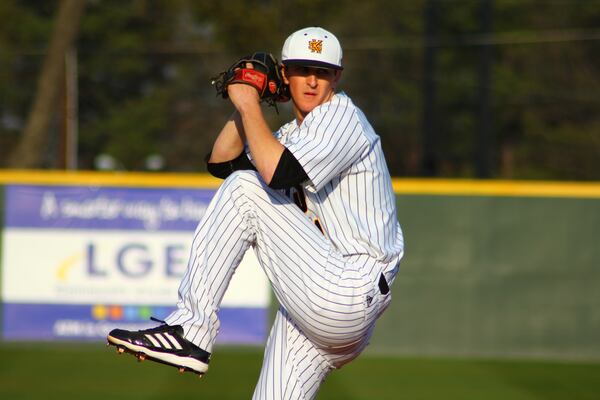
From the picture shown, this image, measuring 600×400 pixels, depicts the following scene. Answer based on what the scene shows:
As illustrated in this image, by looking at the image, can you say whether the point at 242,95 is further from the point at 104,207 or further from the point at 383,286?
the point at 104,207

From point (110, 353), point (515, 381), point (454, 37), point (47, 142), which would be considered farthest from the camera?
point (454, 37)

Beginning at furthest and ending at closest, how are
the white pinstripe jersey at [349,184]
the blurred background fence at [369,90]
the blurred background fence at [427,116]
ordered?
the blurred background fence at [369,90] → the blurred background fence at [427,116] → the white pinstripe jersey at [349,184]

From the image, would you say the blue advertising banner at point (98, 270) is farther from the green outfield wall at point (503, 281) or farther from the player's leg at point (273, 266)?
the player's leg at point (273, 266)

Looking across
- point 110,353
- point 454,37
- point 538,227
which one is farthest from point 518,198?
point 110,353

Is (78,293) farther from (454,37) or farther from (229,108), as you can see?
(454,37)

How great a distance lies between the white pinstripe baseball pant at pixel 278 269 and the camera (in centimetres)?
367

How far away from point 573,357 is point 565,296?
567mm

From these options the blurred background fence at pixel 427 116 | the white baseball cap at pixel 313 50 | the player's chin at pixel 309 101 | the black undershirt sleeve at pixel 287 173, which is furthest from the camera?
the blurred background fence at pixel 427 116

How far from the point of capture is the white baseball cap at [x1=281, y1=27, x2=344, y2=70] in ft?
12.5

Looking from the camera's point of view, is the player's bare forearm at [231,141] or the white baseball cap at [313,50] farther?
the player's bare forearm at [231,141]

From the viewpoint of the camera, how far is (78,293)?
29.6 ft

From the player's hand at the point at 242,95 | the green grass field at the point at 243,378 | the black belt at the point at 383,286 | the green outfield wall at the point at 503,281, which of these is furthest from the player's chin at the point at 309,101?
the green outfield wall at the point at 503,281

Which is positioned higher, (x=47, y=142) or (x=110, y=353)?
(x=47, y=142)

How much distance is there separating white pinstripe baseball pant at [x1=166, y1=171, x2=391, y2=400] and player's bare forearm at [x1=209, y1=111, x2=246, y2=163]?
0.30 m
